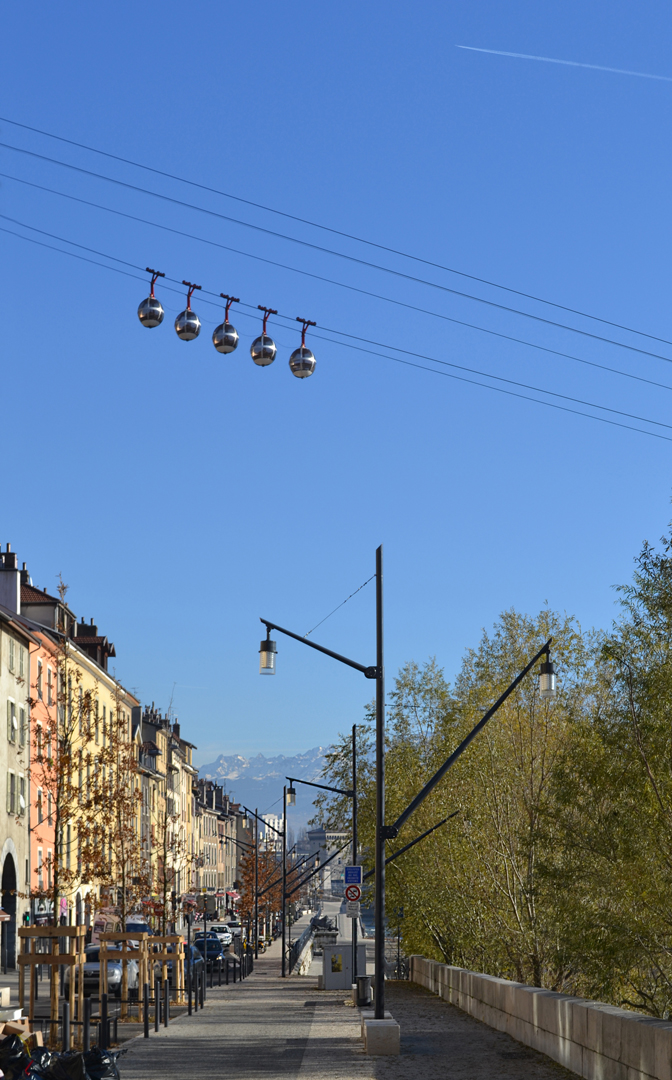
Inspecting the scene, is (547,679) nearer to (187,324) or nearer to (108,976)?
(187,324)

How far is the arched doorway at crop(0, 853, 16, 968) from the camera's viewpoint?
2199 inches

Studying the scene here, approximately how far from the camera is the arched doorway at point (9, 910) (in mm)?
55844

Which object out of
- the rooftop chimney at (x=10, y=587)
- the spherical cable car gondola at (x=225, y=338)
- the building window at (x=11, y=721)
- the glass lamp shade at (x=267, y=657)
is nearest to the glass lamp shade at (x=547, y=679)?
the glass lamp shade at (x=267, y=657)

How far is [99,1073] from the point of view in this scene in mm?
15406

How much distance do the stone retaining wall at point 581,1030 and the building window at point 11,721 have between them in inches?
1327

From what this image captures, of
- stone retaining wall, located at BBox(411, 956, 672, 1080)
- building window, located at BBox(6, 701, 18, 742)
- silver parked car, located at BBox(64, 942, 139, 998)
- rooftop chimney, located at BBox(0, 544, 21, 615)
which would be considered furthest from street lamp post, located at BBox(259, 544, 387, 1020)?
rooftop chimney, located at BBox(0, 544, 21, 615)

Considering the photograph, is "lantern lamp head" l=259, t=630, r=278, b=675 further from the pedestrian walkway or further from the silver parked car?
the silver parked car

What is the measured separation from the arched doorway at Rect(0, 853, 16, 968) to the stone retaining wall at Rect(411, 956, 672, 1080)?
110ft

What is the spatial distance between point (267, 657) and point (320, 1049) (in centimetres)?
660

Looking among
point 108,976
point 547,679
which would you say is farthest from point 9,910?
point 547,679

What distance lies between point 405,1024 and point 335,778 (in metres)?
30.5

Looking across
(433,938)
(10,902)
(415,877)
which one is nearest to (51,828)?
(10,902)

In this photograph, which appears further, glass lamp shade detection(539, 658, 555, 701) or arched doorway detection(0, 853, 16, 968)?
arched doorway detection(0, 853, 16, 968)

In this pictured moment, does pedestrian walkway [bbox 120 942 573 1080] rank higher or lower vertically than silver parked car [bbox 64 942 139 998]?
higher
